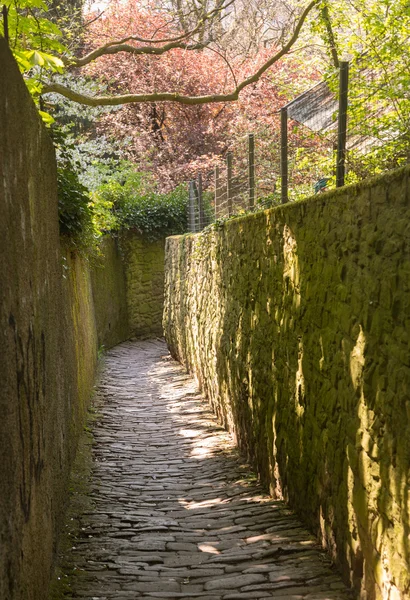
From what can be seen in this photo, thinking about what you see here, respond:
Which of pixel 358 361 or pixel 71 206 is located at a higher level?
pixel 71 206

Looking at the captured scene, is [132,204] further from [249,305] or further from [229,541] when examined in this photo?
[229,541]

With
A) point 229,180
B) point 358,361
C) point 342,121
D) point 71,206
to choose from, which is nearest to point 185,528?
point 358,361

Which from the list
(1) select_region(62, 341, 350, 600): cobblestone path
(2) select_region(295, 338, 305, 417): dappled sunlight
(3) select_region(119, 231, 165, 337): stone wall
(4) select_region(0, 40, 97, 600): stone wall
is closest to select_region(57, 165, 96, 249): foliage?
(4) select_region(0, 40, 97, 600): stone wall

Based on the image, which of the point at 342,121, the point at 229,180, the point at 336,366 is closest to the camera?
the point at 336,366

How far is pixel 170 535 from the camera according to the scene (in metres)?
5.70

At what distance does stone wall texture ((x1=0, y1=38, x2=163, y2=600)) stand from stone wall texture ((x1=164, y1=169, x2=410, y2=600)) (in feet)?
5.46

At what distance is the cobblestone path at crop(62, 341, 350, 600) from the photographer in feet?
15.2

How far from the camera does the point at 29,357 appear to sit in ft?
12.6

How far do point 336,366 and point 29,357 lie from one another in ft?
6.01

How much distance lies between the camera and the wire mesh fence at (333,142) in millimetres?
5832

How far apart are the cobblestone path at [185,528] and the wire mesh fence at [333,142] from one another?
2507mm

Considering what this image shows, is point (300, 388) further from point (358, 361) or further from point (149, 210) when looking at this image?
point (149, 210)

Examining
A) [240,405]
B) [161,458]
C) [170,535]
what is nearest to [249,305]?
[240,405]

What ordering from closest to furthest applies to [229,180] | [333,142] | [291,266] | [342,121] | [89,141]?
[342,121]
[291,266]
[333,142]
[229,180]
[89,141]
